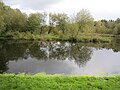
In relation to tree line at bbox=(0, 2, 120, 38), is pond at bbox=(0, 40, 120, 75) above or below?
below

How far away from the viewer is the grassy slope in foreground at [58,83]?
36.7 ft

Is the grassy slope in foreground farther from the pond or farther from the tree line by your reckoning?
the tree line

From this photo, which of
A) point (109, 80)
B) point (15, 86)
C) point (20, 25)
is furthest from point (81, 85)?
point (20, 25)

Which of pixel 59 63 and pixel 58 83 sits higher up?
pixel 58 83

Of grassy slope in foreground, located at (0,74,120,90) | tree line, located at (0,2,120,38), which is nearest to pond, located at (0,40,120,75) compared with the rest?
grassy slope in foreground, located at (0,74,120,90)

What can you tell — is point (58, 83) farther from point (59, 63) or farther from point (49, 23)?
point (49, 23)

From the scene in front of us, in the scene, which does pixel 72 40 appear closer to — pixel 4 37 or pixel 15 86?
pixel 4 37

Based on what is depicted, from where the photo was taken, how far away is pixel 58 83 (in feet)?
39.2

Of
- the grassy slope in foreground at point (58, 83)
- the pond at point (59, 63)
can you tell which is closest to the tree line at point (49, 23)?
the pond at point (59, 63)

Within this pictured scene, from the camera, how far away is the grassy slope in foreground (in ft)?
36.7

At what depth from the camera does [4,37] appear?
60.1m

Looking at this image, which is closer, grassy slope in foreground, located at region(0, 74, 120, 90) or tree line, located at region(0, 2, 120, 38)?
grassy slope in foreground, located at region(0, 74, 120, 90)

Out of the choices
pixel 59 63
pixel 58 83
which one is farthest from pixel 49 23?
pixel 58 83

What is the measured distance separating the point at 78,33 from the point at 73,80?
169ft
